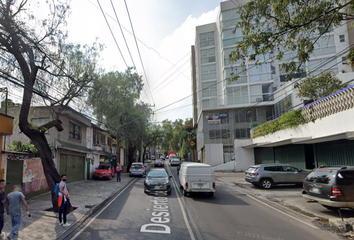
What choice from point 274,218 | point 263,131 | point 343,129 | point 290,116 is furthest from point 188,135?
point 274,218

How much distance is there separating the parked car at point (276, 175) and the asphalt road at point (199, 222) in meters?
4.70

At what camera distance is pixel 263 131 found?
2462cm

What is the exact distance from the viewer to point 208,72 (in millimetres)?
42406

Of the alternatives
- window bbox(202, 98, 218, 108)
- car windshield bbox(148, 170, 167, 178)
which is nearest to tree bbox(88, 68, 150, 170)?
window bbox(202, 98, 218, 108)

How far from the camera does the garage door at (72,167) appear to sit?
62.1 feet

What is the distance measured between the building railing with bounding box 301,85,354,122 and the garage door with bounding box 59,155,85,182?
60.0ft

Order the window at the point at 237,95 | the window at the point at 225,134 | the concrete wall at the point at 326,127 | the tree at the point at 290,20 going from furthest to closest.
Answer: the window at the point at 225,134
the window at the point at 237,95
the concrete wall at the point at 326,127
the tree at the point at 290,20

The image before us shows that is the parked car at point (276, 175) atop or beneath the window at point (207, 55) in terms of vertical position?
beneath

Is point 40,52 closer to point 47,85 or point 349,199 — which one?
point 47,85

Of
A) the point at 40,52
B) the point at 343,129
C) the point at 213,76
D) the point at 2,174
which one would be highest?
the point at 213,76

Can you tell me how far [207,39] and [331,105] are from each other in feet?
103

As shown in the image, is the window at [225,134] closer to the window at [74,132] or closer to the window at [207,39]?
the window at [207,39]

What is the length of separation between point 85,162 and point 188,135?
1373 inches

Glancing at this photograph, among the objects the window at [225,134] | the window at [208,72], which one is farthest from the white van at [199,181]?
the window at [208,72]
